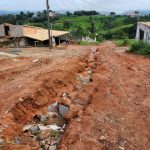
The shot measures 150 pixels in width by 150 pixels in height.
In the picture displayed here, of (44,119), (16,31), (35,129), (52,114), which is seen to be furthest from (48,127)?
(16,31)

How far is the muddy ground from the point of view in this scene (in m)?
10.9

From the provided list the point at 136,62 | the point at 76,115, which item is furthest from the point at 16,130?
the point at 136,62

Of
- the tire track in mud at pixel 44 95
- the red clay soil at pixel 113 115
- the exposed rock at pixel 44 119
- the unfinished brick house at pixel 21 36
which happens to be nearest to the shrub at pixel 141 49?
the red clay soil at pixel 113 115

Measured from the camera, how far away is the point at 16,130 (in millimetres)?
11703

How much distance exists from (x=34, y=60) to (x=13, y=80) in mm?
7405

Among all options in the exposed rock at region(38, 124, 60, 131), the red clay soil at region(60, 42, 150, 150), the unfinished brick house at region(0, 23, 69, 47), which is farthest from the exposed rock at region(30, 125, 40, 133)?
the unfinished brick house at region(0, 23, 69, 47)

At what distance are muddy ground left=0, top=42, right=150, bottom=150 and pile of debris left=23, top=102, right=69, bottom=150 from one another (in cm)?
28

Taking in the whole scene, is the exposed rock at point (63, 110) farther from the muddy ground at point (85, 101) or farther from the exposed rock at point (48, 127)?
the exposed rock at point (48, 127)

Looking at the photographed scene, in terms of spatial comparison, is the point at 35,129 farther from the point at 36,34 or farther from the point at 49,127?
the point at 36,34

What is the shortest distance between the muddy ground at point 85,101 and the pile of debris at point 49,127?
11.0 inches

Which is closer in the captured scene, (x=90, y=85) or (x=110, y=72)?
(x=90, y=85)

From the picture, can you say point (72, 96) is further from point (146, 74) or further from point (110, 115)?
point (146, 74)

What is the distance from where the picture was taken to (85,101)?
48.4 ft

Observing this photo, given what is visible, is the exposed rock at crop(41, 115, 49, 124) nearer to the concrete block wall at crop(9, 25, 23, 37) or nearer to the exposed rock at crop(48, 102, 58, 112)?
the exposed rock at crop(48, 102, 58, 112)
